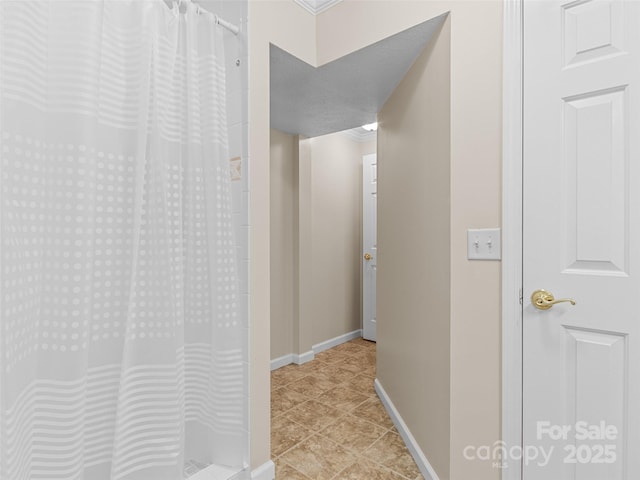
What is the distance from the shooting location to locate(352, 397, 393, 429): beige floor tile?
215 cm

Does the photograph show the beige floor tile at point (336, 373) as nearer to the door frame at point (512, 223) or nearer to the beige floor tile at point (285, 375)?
the beige floor tile at point (285, 375)

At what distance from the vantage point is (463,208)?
1.39 metres

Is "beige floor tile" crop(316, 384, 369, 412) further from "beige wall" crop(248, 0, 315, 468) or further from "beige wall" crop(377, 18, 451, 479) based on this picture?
Result: "beige wall" crop(248, 0, 315, 468)

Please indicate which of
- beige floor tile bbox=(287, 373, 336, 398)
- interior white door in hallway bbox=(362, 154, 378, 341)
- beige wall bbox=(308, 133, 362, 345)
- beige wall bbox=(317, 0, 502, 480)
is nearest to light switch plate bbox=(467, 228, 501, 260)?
beige wall bbox=(317, 0, 502, 480)

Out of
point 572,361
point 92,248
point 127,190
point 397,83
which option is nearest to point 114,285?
point 92,248

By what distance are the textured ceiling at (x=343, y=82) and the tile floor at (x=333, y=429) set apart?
215cm

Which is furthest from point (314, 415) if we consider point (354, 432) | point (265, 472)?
point (265, 472)

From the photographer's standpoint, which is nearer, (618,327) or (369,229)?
(618,327)

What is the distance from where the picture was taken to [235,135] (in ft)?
5.22

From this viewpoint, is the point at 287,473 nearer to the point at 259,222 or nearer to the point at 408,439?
the point at 408,439

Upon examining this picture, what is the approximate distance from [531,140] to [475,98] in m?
0.28

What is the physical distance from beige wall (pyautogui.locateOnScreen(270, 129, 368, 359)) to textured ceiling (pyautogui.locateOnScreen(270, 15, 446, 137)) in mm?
499

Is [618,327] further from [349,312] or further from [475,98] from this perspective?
[349,312]

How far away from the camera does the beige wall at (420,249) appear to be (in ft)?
4.90
